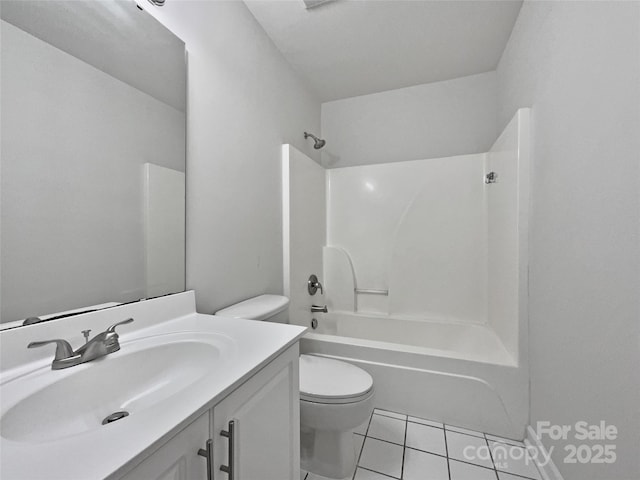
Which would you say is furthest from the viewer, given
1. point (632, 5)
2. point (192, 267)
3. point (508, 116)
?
point (508, 116)

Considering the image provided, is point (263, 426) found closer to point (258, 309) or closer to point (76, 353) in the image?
point (76, 353)

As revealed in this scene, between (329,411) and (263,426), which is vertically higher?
(263,426)

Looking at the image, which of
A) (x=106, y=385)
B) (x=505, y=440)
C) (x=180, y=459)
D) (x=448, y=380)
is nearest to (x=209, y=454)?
(x=180, y=459)

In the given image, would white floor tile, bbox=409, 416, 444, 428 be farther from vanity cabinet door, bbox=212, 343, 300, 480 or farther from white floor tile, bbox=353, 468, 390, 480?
vanity cabinet door, bbox=212, 343, 300, 480

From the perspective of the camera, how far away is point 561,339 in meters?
1.15

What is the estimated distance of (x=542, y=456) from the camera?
4.27 feet

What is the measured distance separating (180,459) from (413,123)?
2768 millimetres

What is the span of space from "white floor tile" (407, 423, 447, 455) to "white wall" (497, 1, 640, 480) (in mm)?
479

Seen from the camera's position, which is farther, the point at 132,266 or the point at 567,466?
the point at 567,466

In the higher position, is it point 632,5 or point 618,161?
point 632,5

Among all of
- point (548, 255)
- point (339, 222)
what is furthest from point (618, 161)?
point (339, 222)

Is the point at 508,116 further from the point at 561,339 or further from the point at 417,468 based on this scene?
the point at 417,468

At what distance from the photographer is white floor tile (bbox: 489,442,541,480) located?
1303mm

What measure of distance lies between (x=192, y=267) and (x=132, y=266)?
282mm
